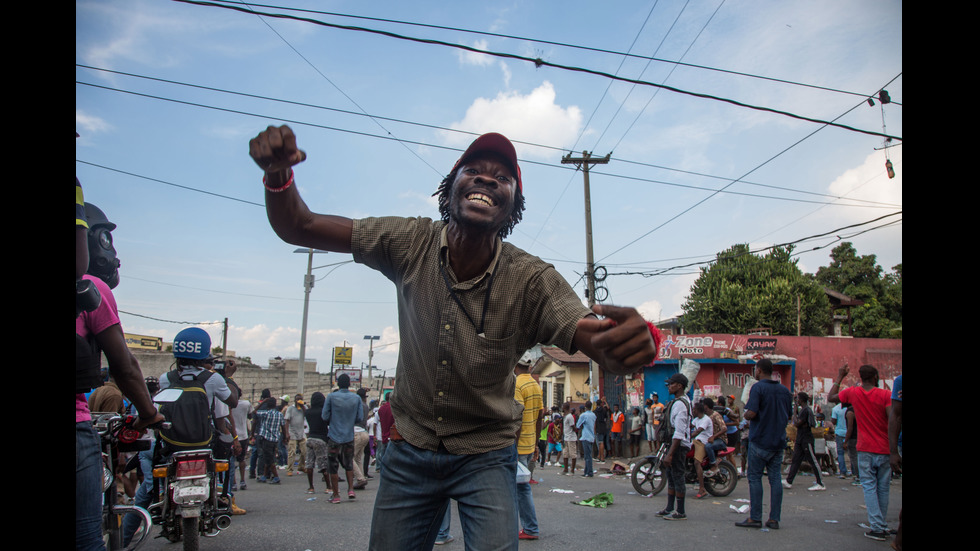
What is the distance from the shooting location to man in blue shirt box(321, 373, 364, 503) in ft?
31.5

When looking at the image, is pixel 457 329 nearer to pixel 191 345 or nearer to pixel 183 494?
pixel 183 494

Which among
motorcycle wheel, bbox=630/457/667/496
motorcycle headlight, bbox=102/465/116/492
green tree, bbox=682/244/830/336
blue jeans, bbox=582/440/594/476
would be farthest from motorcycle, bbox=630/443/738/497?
green tree, bbox=682/244/830/336

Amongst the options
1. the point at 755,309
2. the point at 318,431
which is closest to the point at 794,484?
the point at 318,431

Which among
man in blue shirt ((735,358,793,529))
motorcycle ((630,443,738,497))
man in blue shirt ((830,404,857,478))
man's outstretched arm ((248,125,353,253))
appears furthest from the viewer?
man in blue shirt ((830,404,857,478))

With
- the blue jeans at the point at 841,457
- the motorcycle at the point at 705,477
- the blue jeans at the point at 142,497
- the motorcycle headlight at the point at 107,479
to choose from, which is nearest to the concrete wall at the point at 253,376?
the blue jeans at the point at 142,497

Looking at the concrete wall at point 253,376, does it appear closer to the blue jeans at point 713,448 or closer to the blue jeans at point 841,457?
the blue jeans at point 713,448

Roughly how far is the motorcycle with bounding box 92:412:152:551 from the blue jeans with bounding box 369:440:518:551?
2.18m

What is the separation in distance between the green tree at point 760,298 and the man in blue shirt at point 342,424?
29.3 meters

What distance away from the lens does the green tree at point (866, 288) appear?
3991cm

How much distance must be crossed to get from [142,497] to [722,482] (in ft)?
29.9

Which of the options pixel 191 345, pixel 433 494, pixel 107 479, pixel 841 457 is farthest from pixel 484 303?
pixel 841 457

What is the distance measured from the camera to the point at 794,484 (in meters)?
12.6

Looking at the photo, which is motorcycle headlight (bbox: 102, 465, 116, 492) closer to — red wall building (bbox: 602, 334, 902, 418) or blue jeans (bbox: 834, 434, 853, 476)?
blue jeans (bbox: 834, 434, 853, 476)

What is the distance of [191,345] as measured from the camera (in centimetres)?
566
